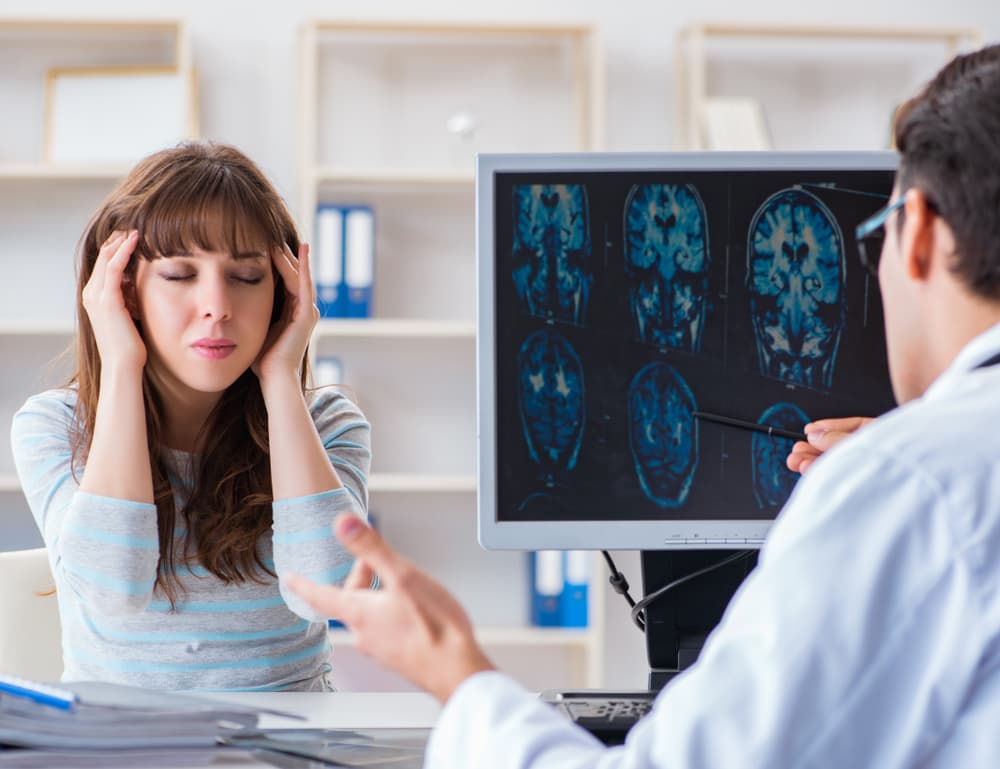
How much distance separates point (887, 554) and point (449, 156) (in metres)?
2.93

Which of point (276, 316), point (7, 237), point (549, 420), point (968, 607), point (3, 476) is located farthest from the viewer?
point (7, 237)

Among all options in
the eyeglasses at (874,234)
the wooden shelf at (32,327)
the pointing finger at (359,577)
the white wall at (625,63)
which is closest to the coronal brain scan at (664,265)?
the eyeglasses at (874,234)

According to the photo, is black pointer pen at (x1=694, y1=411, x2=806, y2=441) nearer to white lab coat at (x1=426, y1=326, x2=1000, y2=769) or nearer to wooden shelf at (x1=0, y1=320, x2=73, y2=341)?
white lab coat at (x1=426, y1=326, x2=1000, y2=769)

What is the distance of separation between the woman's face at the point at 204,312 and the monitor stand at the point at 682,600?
1.74 ft

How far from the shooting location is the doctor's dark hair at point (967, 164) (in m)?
0.69

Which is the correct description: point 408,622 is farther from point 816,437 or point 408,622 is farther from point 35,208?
point 35,208

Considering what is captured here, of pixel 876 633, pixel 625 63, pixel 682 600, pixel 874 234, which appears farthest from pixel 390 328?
pixel 876 633

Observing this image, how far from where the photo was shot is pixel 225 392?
4.97 ft

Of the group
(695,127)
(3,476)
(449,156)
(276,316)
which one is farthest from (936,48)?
(3,476)

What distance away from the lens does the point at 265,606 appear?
4.51 feet

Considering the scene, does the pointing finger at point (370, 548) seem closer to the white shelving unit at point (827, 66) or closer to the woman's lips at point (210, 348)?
the woman's lips at point (210, 348)

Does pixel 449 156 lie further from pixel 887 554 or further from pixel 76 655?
pixel 887 554

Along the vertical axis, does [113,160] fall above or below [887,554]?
above

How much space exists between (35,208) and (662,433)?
263 centimetres
